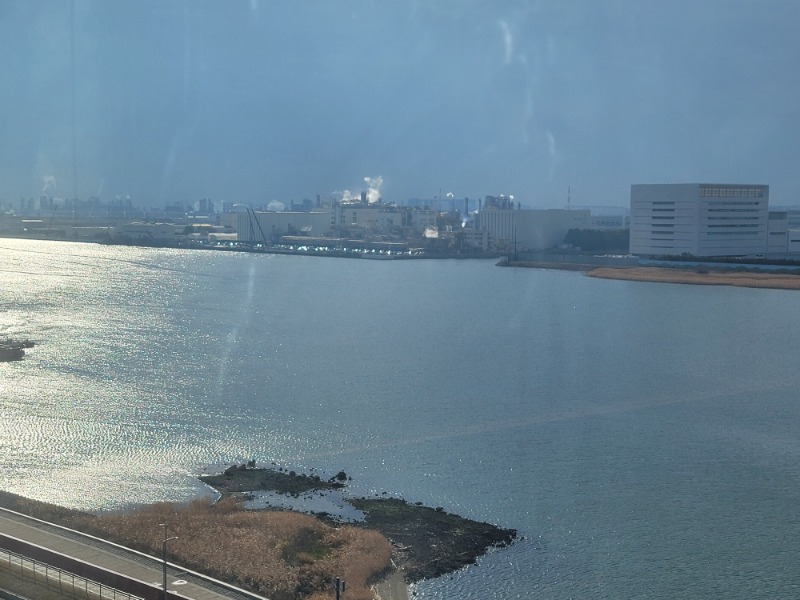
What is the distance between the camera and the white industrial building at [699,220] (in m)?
15.7

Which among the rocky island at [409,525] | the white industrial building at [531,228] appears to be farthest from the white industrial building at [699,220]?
the rocky island at [409,525]

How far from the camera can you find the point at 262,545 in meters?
3.11

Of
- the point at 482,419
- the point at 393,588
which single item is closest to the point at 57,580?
the point at 393,588

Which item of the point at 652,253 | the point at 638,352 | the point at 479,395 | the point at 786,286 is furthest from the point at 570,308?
the point at 652,253

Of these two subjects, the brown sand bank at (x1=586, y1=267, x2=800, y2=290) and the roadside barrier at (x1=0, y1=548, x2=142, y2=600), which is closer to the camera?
the roadside barrier at (x1=0, y1=548, x2=142, y2=600)

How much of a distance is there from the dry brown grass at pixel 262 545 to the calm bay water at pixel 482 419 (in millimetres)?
252

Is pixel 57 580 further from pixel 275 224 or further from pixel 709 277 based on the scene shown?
pixel 275 224

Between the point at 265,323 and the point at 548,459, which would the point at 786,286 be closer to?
the point at 265,323

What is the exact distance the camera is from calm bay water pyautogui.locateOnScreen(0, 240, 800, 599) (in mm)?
3330

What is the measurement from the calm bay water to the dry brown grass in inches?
9.9

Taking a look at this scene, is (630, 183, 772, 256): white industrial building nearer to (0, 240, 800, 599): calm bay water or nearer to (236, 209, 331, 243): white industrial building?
(0, 240, 800, 599): calm bay water

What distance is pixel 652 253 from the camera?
16.5 metres

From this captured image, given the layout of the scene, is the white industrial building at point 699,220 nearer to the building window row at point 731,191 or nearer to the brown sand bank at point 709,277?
the building window row at point 731,191

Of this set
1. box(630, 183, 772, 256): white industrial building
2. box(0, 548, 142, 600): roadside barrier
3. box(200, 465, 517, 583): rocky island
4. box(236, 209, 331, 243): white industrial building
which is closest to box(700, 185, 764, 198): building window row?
box(630, 183, 772, 256): white industrial building
